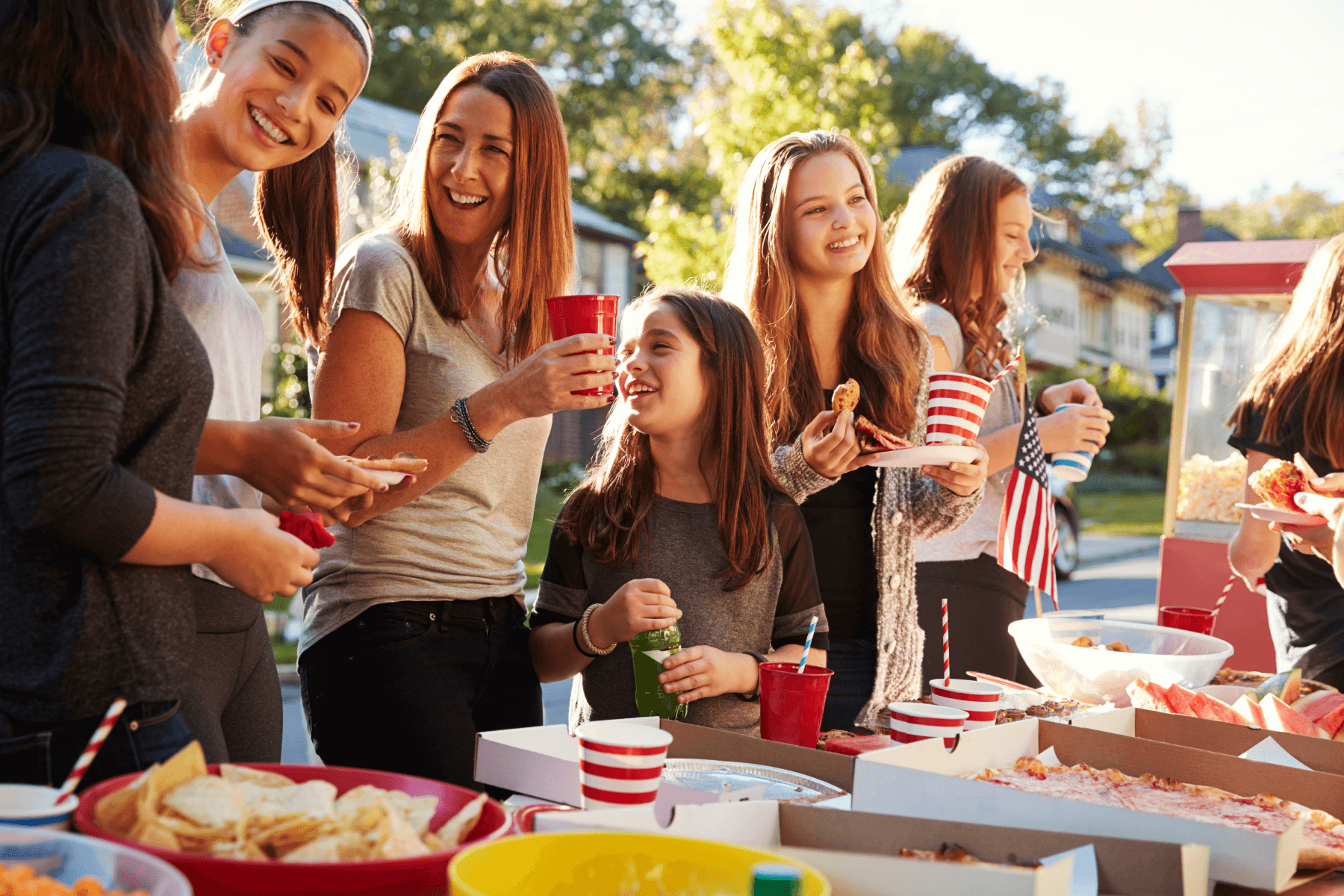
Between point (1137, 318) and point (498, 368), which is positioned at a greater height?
point (1137, 318)

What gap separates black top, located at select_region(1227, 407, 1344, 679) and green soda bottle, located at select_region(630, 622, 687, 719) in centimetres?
235

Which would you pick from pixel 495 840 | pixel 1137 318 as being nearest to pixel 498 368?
pixel 495 840

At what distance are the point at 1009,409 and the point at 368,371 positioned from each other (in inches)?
93.0

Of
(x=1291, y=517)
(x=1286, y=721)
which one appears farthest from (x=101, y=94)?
(x=1291, y=517)

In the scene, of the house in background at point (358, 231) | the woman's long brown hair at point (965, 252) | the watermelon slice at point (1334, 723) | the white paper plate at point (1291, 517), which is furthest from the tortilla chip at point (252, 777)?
the house in background at point (358, 231)

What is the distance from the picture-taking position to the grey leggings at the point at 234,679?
194 cm

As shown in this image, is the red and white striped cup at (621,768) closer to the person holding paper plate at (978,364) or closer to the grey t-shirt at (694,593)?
the grey t-shirt at (694,593)

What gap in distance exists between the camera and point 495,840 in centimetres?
118

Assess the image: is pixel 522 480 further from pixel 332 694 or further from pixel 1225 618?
pixel 1225 618

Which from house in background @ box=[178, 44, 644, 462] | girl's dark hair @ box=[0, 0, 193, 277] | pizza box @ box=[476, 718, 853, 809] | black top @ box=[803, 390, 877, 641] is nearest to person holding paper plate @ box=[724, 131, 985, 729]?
black top @ box=[803, 390, 877, 641]

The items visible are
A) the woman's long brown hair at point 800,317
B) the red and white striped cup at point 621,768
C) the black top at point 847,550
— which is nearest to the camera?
the red and white striped cup at point 621,768

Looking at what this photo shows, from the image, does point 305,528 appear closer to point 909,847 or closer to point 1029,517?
point 909,847

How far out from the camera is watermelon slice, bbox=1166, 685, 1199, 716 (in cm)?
251

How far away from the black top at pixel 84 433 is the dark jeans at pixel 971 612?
2.65 m
